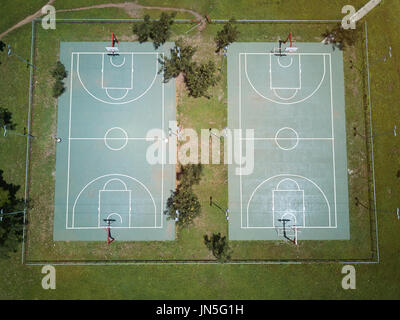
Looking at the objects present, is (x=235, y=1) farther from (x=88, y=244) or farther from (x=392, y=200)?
(x=88, y=244)

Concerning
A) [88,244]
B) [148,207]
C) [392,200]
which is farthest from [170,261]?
[392,200]

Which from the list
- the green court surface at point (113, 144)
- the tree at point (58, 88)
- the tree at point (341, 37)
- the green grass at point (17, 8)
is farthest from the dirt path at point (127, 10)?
the tree at point (341, 37)

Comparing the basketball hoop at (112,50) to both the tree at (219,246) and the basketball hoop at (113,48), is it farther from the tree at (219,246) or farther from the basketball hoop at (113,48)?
the tree at (219,246)

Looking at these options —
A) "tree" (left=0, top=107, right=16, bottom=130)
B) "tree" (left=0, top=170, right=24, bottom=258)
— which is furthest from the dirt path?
"tree" (left=0, top=170, right=24, bottom=258)

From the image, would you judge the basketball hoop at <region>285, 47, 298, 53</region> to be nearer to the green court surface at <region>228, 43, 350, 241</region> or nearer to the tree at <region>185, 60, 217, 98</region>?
the green court surface at <region>228, 43, 350, 241</region>

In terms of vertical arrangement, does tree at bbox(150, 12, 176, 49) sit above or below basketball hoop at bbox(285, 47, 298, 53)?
above

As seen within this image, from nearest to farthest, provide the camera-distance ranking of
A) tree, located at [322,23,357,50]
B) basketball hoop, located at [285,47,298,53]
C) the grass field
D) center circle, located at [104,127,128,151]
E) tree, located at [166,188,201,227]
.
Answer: tree, located at [166,188,201,227] → the grass field → basketball hoop, located at [285,47,298,53] → center circle, located at [104,127,128,151] → tree, located at [322,23,357,50]

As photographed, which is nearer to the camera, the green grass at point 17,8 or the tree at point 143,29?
the tree at point 143,29
